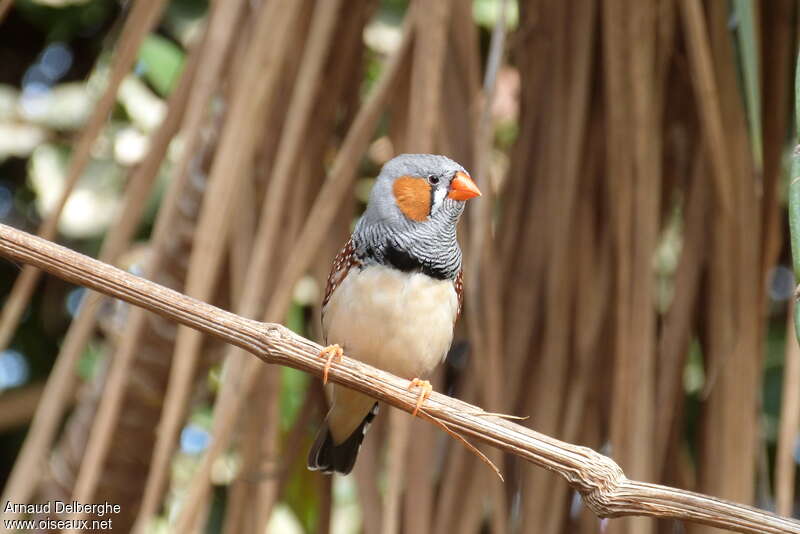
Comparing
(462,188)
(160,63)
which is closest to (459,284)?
(462,188)

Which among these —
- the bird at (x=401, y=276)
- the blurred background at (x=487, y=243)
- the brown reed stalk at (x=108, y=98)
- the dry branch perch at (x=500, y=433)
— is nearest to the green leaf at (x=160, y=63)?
the blurred background at (x=487, y=243)

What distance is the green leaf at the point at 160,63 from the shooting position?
3053mm

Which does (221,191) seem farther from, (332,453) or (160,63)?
(160,63)

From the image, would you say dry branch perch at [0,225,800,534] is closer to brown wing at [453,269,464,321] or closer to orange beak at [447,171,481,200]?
orange beak at [447,171,481,200]

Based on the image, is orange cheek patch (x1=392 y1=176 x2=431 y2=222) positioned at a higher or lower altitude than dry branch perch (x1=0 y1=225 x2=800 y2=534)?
higher

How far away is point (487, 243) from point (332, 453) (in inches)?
21.6

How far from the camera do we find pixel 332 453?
217cm

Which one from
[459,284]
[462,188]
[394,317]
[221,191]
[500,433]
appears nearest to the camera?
[500,433]

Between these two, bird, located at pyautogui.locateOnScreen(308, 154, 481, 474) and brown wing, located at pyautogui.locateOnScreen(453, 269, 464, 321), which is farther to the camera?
brown wing, located at pyautogui.locateOnScreen(453, 269, 464, 321)

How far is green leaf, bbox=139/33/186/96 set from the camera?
120 inches

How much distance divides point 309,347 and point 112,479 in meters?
1.32

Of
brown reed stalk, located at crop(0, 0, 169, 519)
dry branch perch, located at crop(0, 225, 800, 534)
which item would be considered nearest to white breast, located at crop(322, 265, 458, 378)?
brown reed stalk, located at crop(0, 0, 169, 519)

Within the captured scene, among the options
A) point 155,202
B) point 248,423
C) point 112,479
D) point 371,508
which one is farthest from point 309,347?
point 155,202

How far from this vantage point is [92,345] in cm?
333
